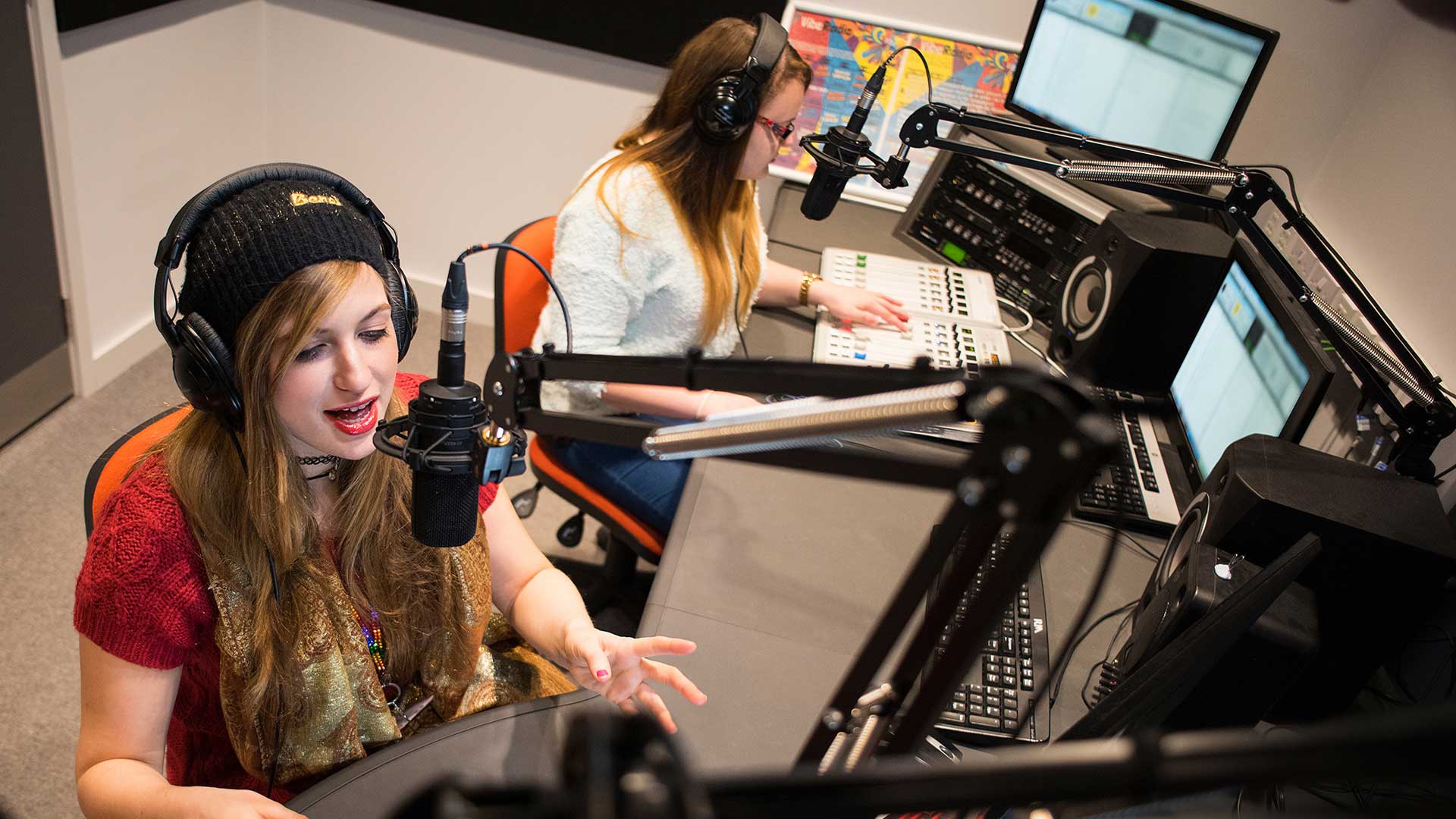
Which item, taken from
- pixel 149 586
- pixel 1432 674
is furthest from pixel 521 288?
pixel 1432 674

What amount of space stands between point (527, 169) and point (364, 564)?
2028 mm

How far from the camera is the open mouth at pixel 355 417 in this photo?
1118mm

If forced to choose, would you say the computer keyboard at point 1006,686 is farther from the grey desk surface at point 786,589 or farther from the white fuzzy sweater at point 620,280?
the white fuzzy sweater at point 620,280

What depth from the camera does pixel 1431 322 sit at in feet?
5.84

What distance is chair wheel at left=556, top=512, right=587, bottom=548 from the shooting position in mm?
2384

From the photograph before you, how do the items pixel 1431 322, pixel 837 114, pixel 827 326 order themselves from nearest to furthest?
pixel 1431 322 < pixel 827 326 < pixel 837 114

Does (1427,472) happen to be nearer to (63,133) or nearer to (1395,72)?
(1395,72)

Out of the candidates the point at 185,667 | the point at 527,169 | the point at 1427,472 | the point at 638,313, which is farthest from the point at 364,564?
the point at 527,169

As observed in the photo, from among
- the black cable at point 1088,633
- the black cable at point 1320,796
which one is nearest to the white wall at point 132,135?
the black cable at point 1088,633

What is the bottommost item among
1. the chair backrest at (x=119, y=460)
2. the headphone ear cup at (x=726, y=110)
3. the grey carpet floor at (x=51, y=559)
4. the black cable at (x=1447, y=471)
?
the grey carpet floor at (x=51, y=559)

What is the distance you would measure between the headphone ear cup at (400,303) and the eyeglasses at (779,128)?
2.72 feet

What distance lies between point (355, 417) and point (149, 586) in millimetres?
270

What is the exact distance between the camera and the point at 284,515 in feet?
3.67

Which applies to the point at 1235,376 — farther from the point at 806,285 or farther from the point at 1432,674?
the point at 806,285
